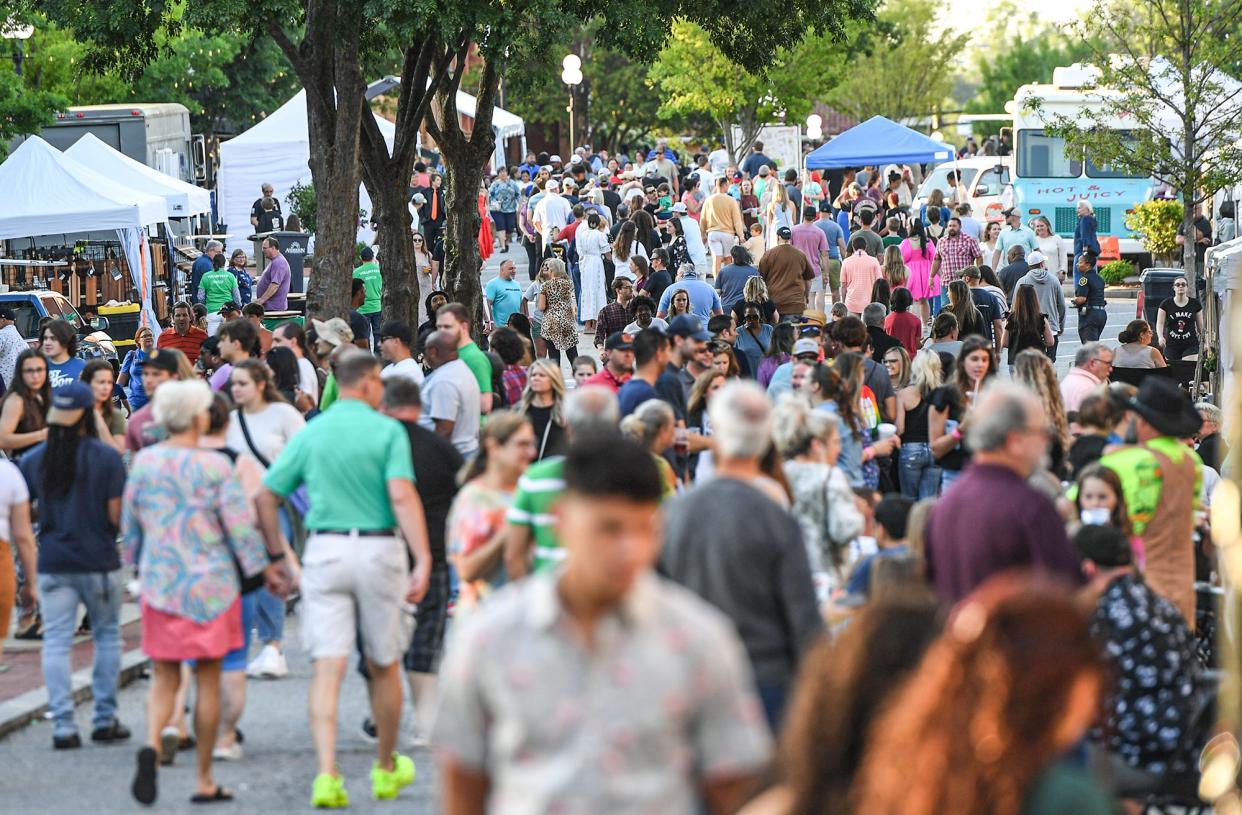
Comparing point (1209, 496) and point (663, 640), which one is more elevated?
point (663, 640)

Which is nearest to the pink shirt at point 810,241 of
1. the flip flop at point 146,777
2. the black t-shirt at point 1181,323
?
the black t-shirt at point 1181,323

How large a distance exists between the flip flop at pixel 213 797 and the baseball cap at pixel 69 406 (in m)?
1.88

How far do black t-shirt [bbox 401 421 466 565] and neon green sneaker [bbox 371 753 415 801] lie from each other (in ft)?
3.43

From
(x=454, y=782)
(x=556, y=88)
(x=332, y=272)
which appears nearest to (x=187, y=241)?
(x=332, y=272)

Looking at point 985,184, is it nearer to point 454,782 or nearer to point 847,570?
point 847,570

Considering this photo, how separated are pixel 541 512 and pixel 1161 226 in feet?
78.3

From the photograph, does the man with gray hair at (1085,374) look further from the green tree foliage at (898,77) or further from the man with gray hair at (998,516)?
the green tree foliage at (898,77)

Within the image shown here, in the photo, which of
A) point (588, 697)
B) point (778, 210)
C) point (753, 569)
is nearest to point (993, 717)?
point (588, 697)

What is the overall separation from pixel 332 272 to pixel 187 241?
18444 millimetres

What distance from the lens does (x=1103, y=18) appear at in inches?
908

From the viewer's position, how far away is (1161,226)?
94.4 feet

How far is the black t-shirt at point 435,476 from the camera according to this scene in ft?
28.2

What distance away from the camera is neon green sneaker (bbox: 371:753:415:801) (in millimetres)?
7801

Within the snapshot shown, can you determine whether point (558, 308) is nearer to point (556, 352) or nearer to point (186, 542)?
point (556, 352)
